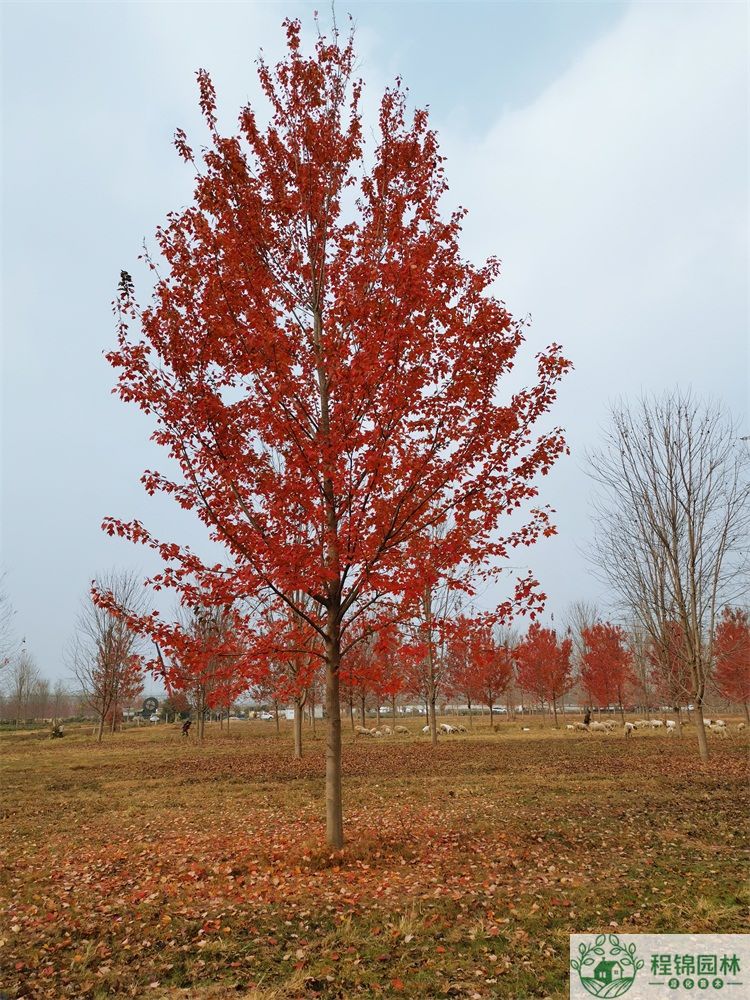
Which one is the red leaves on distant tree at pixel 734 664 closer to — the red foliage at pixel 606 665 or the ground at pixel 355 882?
the red foliage at pixel 606 665

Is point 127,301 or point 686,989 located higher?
point 127,301

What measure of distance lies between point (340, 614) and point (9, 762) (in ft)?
54.8

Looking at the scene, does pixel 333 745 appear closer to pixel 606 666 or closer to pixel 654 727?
pixel 606 666

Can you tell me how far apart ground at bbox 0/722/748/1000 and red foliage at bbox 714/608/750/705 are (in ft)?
41.9

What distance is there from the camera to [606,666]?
31.6 m

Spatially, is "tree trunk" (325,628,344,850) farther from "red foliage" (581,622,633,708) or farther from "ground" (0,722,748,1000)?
"red foliage" (581,622,633,708)

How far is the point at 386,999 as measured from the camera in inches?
148

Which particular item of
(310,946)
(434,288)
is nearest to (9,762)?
(310,946)

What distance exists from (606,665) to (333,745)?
28.1 metres

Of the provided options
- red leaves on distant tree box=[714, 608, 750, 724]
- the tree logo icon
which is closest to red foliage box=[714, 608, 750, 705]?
red leaves on distant tree box=[714, 608, 750, 724]

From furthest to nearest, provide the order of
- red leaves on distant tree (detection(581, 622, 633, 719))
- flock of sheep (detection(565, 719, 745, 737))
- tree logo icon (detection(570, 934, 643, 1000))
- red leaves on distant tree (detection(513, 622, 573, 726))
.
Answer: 1. red leaves on distant tree (detection(513, 622, 573, 726))
2. red leaves on distant tree (detection(581, 622, 633, 719))
3. flock of sheep (detection(565, 719, 745, 737))
4. tree logo icon (detection(570, 934, 643, 1000))

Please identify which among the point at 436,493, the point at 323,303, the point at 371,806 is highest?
the point at 323,303

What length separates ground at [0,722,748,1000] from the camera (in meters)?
4.16

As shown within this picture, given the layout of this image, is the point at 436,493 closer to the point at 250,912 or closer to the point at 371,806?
the point at 250,912
